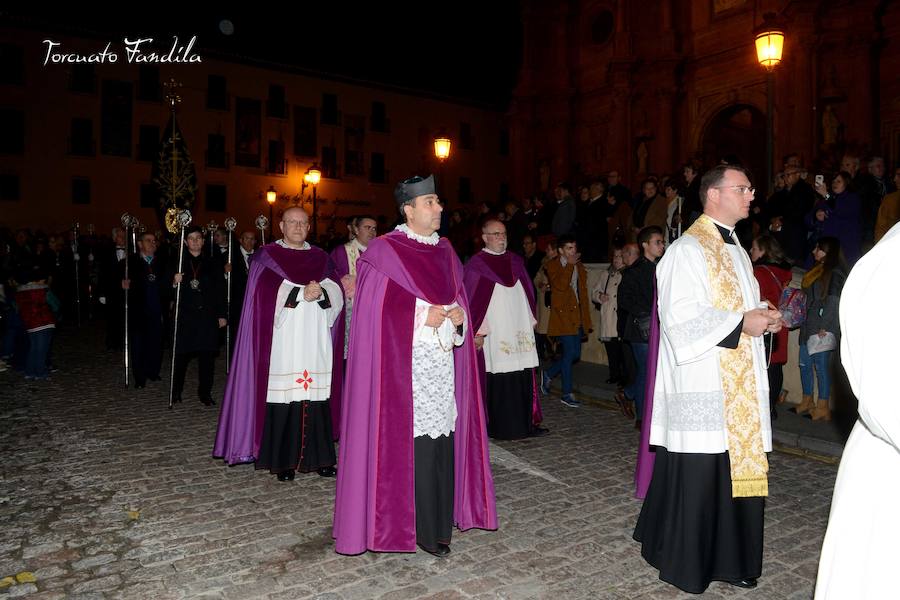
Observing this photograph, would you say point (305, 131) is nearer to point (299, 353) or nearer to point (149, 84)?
point (149, 84)

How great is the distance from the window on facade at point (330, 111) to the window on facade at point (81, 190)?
42.8 ft

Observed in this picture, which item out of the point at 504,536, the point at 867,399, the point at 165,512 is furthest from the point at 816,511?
the point at 165,512

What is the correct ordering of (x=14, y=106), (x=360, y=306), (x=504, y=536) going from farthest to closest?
(x=14, y=106)
(x=504, y=536)
(x=360, y=306)

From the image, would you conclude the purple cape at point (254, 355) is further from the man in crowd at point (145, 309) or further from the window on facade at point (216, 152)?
the window on facade at point (216, 152)

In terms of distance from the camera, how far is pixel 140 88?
36375 mm

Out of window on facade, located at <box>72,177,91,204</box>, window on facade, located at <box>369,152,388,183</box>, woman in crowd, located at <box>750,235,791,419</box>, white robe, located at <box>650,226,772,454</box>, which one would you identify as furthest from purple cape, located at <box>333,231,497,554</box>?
window on facade, located at <box>369,152,388,183</box>

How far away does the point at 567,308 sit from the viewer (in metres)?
9.40

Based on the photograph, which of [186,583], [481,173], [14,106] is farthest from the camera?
[481,173]

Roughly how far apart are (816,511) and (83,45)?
128 ft

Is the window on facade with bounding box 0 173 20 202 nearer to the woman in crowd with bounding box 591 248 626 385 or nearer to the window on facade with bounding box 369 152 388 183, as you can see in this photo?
the window on facade with bounding box 369 152 388 183

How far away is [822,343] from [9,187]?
35.8 metres

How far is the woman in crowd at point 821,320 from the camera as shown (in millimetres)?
7660

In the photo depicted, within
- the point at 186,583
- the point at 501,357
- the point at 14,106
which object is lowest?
the point at 186,583

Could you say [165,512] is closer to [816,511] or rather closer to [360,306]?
[360,306]
